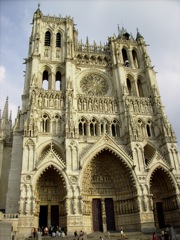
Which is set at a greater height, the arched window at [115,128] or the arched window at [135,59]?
the arched window at [135,59]

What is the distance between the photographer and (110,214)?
2022cm

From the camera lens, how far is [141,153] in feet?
69.2

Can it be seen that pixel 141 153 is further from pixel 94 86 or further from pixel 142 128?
→ pixel 94 86

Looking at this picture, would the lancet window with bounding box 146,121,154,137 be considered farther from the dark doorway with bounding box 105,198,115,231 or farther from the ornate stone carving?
the dark doorway with bounding box 105,198,115,231

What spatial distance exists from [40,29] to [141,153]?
751 inches

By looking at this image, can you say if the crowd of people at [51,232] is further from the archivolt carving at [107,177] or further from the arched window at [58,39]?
the arched window at [58,39]

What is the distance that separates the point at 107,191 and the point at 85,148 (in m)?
4.43

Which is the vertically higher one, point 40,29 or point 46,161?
point 40,29

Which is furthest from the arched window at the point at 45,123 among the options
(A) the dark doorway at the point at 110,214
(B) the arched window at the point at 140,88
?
(B) the arched window at the point at 140,88

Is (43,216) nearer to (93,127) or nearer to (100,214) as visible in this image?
(100,214)

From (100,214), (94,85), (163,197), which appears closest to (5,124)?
(94,85)

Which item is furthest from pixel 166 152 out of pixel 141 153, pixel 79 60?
pixel 79 60

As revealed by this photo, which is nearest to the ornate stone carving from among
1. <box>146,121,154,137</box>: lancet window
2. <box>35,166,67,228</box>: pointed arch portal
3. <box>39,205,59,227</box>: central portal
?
<box>146,121,154,137</box>: lancet window

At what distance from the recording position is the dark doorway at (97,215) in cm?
1934
